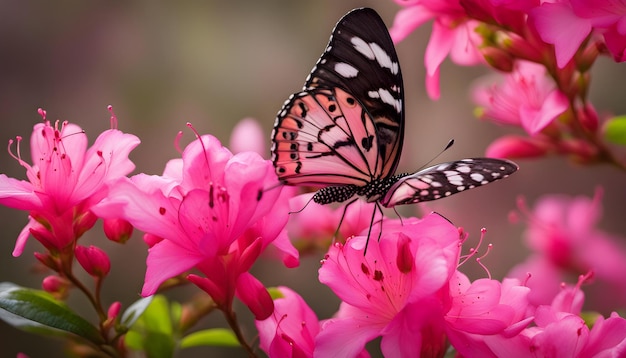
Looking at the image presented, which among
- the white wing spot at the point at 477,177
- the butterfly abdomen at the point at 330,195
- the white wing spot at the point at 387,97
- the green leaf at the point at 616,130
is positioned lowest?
the butterfly abdomen at the point at 330,195

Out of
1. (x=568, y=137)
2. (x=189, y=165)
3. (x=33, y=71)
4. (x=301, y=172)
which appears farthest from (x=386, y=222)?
(x=33, y=71)

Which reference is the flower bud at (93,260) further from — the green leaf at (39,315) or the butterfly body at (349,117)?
the butterfly body at (349,117)

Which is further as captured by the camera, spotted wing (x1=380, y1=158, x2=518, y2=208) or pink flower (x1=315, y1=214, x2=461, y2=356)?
spotted wing (x1=380, y1=158, x2=518, y2=208)

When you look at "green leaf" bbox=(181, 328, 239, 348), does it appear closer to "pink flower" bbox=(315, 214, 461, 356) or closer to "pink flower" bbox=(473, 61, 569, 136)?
"pink flower" bbox=(315, 214, 461, 356)

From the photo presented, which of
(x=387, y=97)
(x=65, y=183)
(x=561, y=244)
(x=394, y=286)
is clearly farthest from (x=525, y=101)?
(x=561, y=244)

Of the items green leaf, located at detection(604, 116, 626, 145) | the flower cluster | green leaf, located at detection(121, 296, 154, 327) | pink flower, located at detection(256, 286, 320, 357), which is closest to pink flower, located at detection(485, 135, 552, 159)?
the flower cluster

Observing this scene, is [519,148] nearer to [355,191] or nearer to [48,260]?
[355,191]

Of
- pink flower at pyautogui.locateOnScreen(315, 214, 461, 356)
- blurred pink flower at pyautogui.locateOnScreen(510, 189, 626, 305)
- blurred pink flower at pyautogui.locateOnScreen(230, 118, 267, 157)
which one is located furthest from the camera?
blurred pink flower at pyautogui.locateOnScreen(510, 189, 626, 305)

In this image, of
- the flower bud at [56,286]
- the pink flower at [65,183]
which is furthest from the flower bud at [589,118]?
the flower bud at [56,286]
